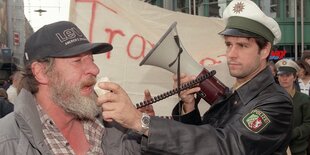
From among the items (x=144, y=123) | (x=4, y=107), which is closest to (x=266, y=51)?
(x=144, y=123)

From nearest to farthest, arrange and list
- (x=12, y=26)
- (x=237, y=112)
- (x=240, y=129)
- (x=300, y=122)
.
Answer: (x=240, y=129) → (x=237, y=112) → (x=300, y=122) → (x=12, y=26)

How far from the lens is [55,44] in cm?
239

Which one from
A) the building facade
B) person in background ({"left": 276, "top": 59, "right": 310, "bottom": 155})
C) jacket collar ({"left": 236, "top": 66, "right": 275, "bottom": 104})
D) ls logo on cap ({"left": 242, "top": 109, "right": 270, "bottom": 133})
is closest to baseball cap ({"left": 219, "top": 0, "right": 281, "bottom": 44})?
jacket collar ({"left": 236, "top": 66, "right": 275, "bottom": 104})

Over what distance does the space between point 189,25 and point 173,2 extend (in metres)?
23.9

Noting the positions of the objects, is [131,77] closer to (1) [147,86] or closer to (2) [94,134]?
(1) [147,86]

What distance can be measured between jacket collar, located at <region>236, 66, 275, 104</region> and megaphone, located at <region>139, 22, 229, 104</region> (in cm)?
20

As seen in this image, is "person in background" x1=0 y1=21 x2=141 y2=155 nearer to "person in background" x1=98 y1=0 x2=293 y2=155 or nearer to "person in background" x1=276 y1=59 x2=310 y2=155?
"person in background" x1=98 y1=0 x2=293 y2=155

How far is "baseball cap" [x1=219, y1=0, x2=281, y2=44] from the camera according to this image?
105 inches

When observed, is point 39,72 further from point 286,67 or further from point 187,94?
point 286,67

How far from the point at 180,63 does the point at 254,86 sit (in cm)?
51

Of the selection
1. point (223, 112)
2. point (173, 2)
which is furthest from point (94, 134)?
point (173, 2)

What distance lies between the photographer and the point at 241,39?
105 inches

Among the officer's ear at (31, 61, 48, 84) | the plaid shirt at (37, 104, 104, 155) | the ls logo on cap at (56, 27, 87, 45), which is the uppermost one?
the ls logo on cap at (56, 27, 87, 45)

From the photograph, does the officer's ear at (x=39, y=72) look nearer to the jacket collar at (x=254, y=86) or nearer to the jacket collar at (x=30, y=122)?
the jacket collar at (x=30, y=122)
